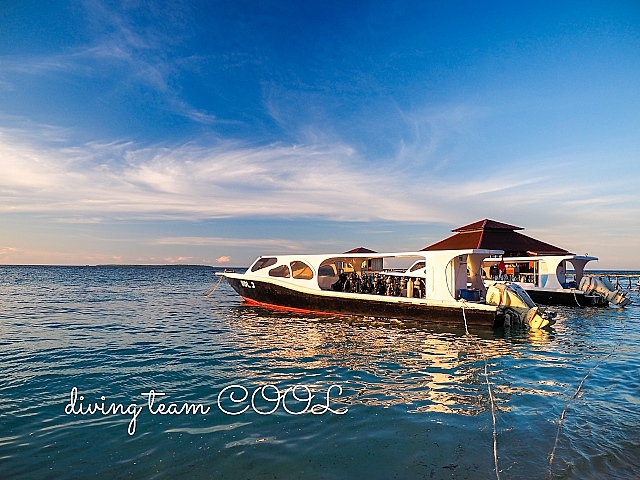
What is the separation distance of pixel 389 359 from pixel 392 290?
29.8ft

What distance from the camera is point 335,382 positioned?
31.0ft

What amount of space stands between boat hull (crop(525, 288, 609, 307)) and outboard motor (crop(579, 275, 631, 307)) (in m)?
0.36

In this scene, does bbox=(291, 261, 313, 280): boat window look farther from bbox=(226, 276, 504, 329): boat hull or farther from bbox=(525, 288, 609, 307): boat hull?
bbox=(525, 288, 609, 307): boat hull

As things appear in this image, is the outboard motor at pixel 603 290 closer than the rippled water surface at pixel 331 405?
No

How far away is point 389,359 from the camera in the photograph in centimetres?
1172

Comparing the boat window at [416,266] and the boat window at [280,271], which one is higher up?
the boat window at [416,266]

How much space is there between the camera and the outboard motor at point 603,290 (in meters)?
26.2

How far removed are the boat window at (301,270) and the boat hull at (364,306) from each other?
1.15 m

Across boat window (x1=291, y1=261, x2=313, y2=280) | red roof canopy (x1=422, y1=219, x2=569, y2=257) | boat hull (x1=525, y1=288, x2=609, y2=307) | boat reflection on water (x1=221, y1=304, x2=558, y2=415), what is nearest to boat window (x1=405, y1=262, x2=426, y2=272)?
red roof canopy (x1=422, y1=219, x2=569, y2=257)

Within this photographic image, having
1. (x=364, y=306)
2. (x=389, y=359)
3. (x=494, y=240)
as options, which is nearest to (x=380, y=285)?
(x=364, y=306)

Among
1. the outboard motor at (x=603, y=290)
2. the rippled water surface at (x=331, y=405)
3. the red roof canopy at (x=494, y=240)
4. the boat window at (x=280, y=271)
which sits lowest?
the rippled water surface at (x=331, y=405)

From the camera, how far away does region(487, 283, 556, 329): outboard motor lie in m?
16.8

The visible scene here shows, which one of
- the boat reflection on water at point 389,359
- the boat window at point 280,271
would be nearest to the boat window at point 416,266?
the boat window at point 280,271

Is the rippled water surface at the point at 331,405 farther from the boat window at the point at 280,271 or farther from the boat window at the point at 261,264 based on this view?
the boat window at the point at 261,264
